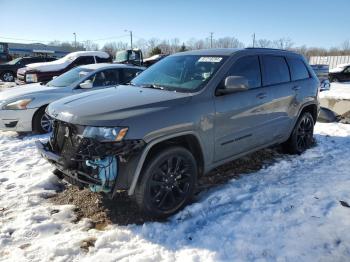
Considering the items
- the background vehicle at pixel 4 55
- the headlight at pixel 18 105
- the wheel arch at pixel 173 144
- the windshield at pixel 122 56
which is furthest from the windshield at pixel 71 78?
the background vehicle at pixel 4 55

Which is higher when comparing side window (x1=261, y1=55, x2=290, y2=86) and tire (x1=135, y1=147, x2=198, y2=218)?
side window (x1=261, y1=55, x2=290, y2=86)

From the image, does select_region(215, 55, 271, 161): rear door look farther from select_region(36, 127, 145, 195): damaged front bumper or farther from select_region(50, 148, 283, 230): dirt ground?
select_region(36, 127, 145, 195): damaged front bumper

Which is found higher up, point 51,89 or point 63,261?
point 51,89

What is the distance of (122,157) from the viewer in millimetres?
3377

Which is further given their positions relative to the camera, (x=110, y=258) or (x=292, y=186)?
(x=292, y=186)

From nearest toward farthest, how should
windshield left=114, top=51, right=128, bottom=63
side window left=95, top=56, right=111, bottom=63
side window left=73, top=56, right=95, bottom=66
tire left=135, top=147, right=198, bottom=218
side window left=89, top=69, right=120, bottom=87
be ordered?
tire left=135, top=147, right=198, bottom=218
side window left=89, top=69, right=120, bottom=87
side window left=73, top=56, right=95, bottom=66
side window left=95, top=56, right=111, bottom=63
windshield left=114, top=51, right=128, bottom=63

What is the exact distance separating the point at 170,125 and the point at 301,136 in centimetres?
337

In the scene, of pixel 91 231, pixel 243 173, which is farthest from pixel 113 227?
pixel 243 173

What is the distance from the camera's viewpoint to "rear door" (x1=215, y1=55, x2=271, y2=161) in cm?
421

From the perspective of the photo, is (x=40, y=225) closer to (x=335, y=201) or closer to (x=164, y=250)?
(x=164, y=250)

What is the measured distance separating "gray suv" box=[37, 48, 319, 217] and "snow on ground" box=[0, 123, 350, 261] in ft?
1.29

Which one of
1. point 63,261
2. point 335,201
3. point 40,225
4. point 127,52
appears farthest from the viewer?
point 127,52

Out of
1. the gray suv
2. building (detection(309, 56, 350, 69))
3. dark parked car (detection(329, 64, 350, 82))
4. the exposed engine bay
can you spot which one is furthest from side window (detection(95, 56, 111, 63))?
building (detection(309, 56, 350, 69))

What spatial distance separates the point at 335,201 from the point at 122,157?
262cm
